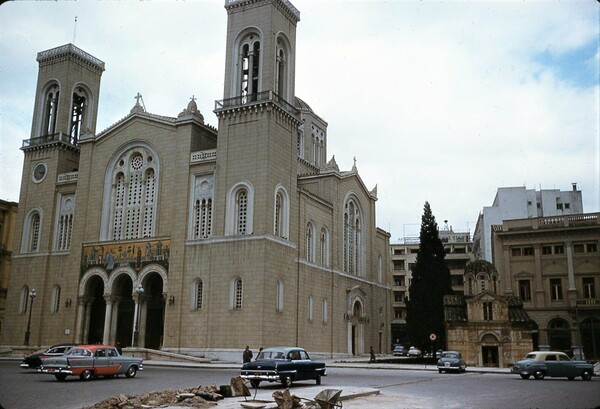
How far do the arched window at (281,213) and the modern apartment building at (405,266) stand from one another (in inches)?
1908

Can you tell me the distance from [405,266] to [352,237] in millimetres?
39695

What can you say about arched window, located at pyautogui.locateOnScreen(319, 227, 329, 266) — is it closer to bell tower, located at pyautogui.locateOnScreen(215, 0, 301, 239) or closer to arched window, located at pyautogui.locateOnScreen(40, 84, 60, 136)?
bell tower, located at pyautogui.locateOnScreen(215, 0, 301, 239)

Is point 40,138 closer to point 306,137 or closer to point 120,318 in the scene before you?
point 120,318

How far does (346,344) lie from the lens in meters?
50.6

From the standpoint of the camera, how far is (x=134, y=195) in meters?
46.1

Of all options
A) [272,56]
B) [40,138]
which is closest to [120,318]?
[40,138]

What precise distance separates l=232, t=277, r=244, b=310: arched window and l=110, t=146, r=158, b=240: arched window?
8.51m

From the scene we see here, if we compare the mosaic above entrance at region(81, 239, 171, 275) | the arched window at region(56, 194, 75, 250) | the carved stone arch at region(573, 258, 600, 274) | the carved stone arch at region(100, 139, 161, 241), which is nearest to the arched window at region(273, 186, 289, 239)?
the mosaic above entrance at region(81, 239, 171, 275)

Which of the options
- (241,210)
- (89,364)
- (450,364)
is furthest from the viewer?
(241,210)

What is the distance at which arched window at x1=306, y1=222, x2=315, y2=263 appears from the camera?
4644 cm

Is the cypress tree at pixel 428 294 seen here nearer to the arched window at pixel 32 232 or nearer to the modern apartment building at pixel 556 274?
the modern apartment building at pixel 556 274

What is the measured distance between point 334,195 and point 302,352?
3021 centimetres

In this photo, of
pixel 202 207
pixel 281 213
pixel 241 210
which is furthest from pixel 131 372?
pixel 281 213

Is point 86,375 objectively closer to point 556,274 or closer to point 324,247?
point 324,247
